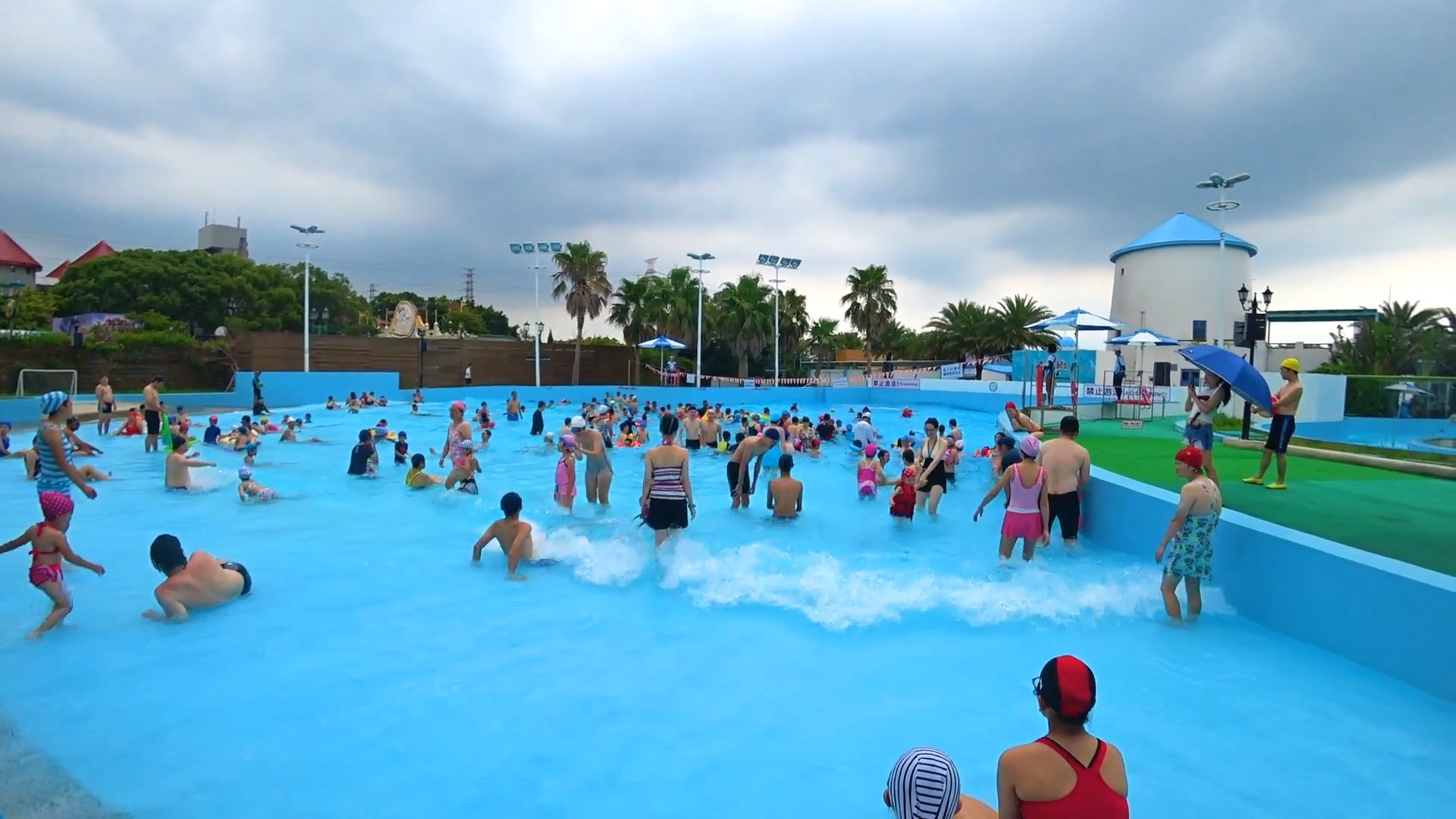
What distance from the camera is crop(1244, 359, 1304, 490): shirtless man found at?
777 centimetres

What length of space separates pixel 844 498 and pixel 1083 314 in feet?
37.9

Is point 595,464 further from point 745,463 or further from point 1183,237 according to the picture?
point 1183,237

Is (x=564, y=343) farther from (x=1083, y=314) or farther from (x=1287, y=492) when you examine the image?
(x=1287, y=492)

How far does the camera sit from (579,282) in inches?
1613

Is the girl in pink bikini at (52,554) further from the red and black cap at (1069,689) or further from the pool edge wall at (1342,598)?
the pool edge wall at (1342,598)

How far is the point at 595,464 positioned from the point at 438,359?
30167 millimetres

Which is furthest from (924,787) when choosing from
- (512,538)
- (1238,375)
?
(1238,375)

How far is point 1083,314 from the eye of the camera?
20.7 meters

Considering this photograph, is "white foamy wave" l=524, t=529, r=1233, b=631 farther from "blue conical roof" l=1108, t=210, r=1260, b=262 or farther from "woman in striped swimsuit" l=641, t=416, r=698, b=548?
"blue conical roof" l=1108, t=210, r=1260, b=262

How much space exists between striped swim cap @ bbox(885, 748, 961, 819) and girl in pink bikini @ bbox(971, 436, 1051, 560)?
540cm

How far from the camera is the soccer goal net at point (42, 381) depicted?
24891 mm

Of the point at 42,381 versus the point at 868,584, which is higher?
the point at 42,381

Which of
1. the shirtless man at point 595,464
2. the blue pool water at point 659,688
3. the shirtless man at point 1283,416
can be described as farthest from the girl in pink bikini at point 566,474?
the shirtless man at point 1283,416

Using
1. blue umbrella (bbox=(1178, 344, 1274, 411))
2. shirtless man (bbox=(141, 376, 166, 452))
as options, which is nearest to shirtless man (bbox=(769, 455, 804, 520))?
blue umbrella (bbox=(1178, 344, 1274, 411))
